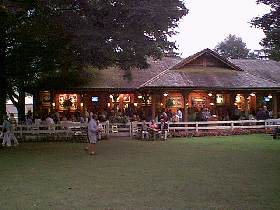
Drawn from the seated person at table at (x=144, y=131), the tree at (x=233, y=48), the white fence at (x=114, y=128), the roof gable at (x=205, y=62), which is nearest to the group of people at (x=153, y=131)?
the seated person at table at (x=144, y=131)

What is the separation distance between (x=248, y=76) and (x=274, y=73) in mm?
4861

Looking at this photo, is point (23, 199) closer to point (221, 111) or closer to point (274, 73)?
point (221, 111)

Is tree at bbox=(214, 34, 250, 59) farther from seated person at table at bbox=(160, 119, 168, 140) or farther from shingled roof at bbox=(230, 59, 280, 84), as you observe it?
seated person at table at bbox=(160, 119, 168, 140)

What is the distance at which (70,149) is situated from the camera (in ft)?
65.0

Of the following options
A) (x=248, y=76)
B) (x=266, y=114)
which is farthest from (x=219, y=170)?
(x=248, y=76)

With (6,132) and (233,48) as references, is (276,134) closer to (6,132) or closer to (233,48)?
(6,132)

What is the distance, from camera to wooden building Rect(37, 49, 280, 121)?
101 ft

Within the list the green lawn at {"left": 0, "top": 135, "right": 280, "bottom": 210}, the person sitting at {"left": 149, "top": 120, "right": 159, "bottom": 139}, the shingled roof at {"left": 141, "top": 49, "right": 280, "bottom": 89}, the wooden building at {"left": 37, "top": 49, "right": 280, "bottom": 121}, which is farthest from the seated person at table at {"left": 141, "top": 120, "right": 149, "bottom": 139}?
the green lawn at {"left": 0, "top": 135, "right": 280, "bottom": 210}

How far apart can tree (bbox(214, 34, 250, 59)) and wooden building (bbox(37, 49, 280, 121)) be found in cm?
2811

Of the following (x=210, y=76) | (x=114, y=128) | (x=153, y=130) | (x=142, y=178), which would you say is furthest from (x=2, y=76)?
(x=142, y=178)

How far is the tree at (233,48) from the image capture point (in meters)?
63.2

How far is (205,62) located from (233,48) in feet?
105

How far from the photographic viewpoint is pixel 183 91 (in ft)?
96.8

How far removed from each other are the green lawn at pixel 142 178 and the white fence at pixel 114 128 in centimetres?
535
